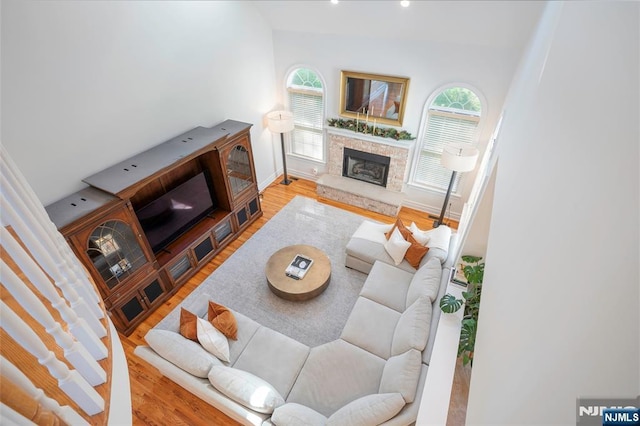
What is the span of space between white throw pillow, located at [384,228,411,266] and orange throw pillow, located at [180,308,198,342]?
8.10 feet

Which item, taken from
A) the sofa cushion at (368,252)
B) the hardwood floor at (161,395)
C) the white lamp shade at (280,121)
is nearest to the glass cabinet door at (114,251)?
the hardwood floor at (161,395)

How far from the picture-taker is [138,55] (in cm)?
337

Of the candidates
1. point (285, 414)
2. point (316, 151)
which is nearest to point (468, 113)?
point (316, 151)

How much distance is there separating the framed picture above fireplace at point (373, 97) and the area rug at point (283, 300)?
5.82 ft

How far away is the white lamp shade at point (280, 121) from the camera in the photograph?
536 cm

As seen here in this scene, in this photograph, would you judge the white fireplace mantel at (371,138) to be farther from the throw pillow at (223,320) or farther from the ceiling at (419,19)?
the throw pillow at (223,320)

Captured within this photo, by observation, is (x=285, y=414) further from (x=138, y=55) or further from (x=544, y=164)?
(x=138, y=55)

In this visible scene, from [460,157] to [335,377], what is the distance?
329cm

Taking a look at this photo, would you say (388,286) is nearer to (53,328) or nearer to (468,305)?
Answer: (468,305)

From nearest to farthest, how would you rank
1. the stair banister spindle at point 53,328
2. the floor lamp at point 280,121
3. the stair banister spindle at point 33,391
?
the stair banister spindle at point 33,391 → the stair banister spindle at point 53,328 → the floor lamp at point 280,121

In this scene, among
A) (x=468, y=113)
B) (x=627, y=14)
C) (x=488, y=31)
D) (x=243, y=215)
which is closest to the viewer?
(x=627, y=14)

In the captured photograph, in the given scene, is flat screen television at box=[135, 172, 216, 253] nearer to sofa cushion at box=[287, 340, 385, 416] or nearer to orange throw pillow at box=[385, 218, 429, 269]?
sofa cushion at box=[287, 340, 385, 416]

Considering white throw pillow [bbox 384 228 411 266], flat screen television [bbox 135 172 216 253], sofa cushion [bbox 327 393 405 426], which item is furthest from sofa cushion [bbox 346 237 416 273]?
flat screen television [bbox 135 172 216 253]

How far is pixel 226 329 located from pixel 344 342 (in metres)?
1.22
